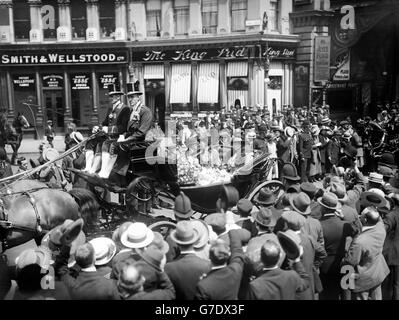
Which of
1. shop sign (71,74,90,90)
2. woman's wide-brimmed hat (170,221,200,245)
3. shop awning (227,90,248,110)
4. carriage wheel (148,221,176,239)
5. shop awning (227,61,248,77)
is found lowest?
carriage wheel (148,221,176,239)

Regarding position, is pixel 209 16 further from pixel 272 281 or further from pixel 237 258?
pixel 272 281

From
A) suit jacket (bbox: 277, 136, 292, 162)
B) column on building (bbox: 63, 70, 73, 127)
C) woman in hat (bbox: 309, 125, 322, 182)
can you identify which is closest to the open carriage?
suit jacket (bbox: 277, 136, 292, 162)

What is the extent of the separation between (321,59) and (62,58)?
1150 cm

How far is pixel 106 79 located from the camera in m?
22.2

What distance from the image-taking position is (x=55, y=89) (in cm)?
2161

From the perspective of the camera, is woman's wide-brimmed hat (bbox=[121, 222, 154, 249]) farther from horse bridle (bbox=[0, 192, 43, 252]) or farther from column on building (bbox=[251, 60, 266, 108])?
column on building (bbox=[251, 60, 266, 108])

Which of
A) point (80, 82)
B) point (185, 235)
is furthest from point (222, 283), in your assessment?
point (80, 82)

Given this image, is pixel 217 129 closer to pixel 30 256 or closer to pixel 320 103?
pixel 320 103

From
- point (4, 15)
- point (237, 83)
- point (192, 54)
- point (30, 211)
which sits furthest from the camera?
point (192, 54)

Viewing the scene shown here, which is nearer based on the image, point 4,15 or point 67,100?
point 4,15

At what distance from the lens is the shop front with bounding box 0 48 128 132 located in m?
20.9

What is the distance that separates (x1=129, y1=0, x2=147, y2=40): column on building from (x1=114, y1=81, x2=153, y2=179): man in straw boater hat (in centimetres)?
1420

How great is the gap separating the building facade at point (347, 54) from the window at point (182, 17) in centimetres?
467

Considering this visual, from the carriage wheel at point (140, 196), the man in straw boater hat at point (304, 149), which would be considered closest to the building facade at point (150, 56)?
the man in straw boater hat at point (304, 149)
